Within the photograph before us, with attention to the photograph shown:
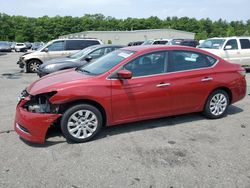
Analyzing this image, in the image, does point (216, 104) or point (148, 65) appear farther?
point (216, 104)

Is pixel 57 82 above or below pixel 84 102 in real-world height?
above

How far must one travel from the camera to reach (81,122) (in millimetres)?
4469

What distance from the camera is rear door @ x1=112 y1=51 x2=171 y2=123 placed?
4645 millimetres

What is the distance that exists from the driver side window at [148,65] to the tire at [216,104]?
1.33 meters

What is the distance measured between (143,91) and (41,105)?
1.77 m

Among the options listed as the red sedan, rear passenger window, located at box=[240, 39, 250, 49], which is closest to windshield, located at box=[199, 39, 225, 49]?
rear passenger window, located at box=[240, 39, 250, 49]

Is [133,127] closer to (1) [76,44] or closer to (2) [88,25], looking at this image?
(1) [76,44]

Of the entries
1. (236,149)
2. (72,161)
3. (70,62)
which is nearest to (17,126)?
(72,161)

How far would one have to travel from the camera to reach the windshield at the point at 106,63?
4904 millimetres

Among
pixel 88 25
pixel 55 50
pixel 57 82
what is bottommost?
pixel 57 82

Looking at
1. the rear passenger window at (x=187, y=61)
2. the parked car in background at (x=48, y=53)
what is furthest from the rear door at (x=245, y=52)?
the parked car in background at (x=48, y=53)

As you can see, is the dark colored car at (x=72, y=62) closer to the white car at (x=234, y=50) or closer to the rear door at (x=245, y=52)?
the white car at (x=234, y=50)

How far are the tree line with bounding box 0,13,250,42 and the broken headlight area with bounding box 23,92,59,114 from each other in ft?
259

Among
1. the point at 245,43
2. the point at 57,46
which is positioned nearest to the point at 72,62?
the point at 57,46
